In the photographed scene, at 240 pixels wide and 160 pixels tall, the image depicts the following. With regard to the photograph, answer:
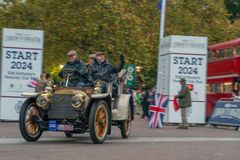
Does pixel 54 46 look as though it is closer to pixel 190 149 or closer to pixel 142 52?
pixel 142 52

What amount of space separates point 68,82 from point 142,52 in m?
17.9

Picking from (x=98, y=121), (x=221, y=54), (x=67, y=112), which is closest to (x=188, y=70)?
(x=221, y=54)

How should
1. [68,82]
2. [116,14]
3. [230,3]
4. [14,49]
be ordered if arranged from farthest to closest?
[230,3]
[116,14]
[14,49]
[68,82]

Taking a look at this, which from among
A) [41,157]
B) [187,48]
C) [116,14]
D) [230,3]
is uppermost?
[230,3]

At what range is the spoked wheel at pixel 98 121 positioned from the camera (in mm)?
14016

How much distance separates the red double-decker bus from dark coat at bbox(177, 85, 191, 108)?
24.3ft

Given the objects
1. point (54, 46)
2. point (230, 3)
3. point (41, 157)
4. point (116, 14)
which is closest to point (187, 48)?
point (116, 14)

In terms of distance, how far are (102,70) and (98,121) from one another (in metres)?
1.70

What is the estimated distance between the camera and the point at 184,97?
80.0ft

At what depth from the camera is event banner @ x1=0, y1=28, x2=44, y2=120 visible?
23.4 meters

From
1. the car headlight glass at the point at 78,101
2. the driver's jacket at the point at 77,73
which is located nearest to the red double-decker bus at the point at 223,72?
the driver's jacket at the point at 77,73

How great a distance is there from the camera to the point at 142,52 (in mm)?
32688

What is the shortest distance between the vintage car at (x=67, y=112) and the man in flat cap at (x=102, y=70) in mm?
753

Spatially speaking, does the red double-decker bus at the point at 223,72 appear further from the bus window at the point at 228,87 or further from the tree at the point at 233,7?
the tree at the point at 233,7
